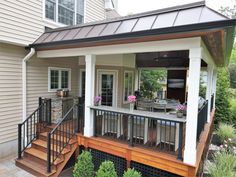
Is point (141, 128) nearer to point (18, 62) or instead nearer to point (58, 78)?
point (58, 78)

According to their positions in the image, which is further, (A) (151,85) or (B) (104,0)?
(A) (151,85)

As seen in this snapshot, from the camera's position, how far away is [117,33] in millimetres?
4148

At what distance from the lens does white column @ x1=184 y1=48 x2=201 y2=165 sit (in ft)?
11.4

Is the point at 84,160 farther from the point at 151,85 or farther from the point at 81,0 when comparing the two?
the point at 151,85

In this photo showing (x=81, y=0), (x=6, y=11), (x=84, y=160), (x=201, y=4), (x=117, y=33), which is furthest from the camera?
(x=81, y=0)

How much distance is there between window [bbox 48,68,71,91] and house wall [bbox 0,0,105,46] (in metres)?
1.51

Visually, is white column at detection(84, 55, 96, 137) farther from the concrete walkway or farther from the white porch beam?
the concrete walkway

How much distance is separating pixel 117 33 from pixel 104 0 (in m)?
6.55

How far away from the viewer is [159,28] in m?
3.58

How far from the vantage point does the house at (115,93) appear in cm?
356

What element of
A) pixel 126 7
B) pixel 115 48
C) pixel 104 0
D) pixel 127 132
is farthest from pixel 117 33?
pixel 126 7

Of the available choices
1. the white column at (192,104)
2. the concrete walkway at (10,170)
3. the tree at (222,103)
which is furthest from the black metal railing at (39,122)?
the tree at (222,103)

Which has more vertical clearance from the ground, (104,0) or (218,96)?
(104,0)

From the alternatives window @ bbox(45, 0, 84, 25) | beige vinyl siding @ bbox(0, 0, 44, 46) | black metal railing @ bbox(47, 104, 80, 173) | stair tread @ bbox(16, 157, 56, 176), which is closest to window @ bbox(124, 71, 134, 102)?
window @ bbox(45, 0, 84, 25)
